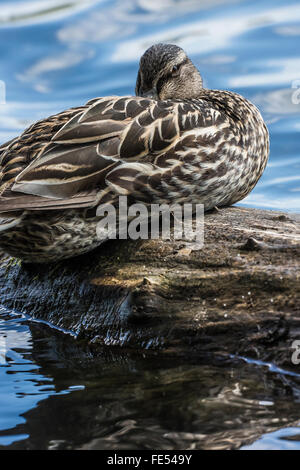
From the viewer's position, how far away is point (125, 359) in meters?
4.84

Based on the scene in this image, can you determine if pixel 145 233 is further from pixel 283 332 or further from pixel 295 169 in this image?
pixel 295 169

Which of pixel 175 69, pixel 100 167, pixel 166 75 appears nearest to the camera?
pixel 100 167

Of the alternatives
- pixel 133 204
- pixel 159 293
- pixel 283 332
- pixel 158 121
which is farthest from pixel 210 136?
pixel 283 332

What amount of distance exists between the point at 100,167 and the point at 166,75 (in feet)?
6.70

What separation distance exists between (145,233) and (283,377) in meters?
1.74

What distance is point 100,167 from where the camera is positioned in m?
5.24

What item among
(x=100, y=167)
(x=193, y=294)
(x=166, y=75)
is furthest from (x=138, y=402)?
(x=166, y=75)

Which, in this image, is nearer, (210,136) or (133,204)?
(133,204)

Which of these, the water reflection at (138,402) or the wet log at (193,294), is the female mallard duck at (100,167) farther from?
the water reflection at (138,402)

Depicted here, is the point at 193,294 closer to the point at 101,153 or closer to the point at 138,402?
the point at 138,402

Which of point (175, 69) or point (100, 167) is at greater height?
point (175, 69)

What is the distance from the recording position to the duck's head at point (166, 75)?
675cm

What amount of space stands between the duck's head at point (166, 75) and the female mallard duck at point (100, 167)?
872 mm

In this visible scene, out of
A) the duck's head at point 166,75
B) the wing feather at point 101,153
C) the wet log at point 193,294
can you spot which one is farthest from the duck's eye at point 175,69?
the wet log at point 193,294
